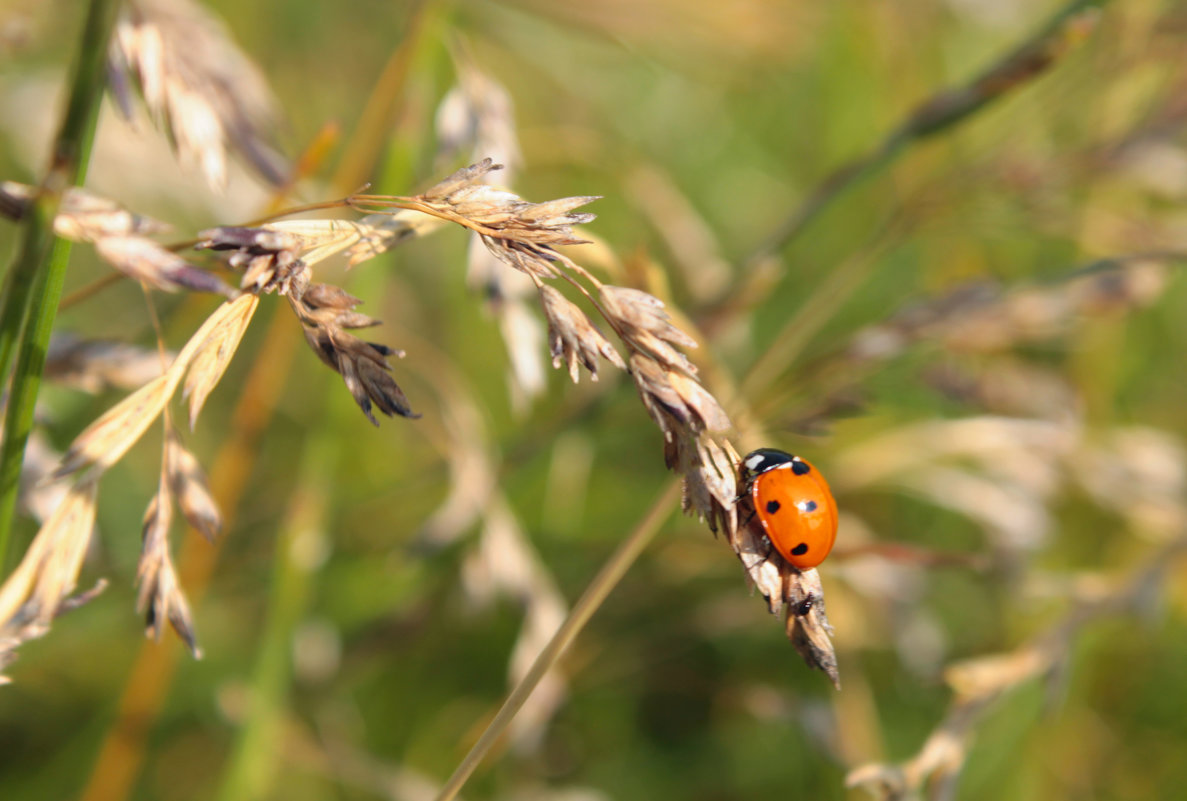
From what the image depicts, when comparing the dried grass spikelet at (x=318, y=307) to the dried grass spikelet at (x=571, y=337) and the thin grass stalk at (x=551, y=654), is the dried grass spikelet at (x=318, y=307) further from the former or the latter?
the thin grass stalk at (x=551, y=654)

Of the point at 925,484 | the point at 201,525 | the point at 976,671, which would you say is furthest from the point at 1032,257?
the point at 201,525

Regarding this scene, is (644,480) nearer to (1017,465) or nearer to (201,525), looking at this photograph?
(1017,465)

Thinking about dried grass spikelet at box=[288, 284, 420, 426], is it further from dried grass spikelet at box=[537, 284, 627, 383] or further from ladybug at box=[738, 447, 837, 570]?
ladybug at box=[738, 447, 837, 570]

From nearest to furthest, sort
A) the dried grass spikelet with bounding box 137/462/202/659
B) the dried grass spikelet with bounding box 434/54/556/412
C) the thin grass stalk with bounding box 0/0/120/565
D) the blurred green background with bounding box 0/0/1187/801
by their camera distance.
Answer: the thin grass stalk with bounding box 0/0/120/565, the dried grass spikelet with bounding box 137/462/202/659, the dried grass spikelet with bounding box 434/54/556/412, the blurred green background with bounding box 0/0/1187/801

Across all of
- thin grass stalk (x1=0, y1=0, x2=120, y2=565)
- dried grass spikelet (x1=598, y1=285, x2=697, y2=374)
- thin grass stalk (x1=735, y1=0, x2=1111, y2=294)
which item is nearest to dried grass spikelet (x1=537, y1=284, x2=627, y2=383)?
dried grass spikelet (x1=598, y1=285, x2=697, y2=374)

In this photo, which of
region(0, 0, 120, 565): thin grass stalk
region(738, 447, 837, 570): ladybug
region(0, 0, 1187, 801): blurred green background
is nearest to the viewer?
region(0, 0, 120, 565): thin grass stalk

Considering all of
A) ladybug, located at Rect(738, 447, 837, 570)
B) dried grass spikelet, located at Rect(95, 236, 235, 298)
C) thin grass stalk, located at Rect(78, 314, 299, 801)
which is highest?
dried grass spikelet, located at Rect(95, 236, 235, 298)
